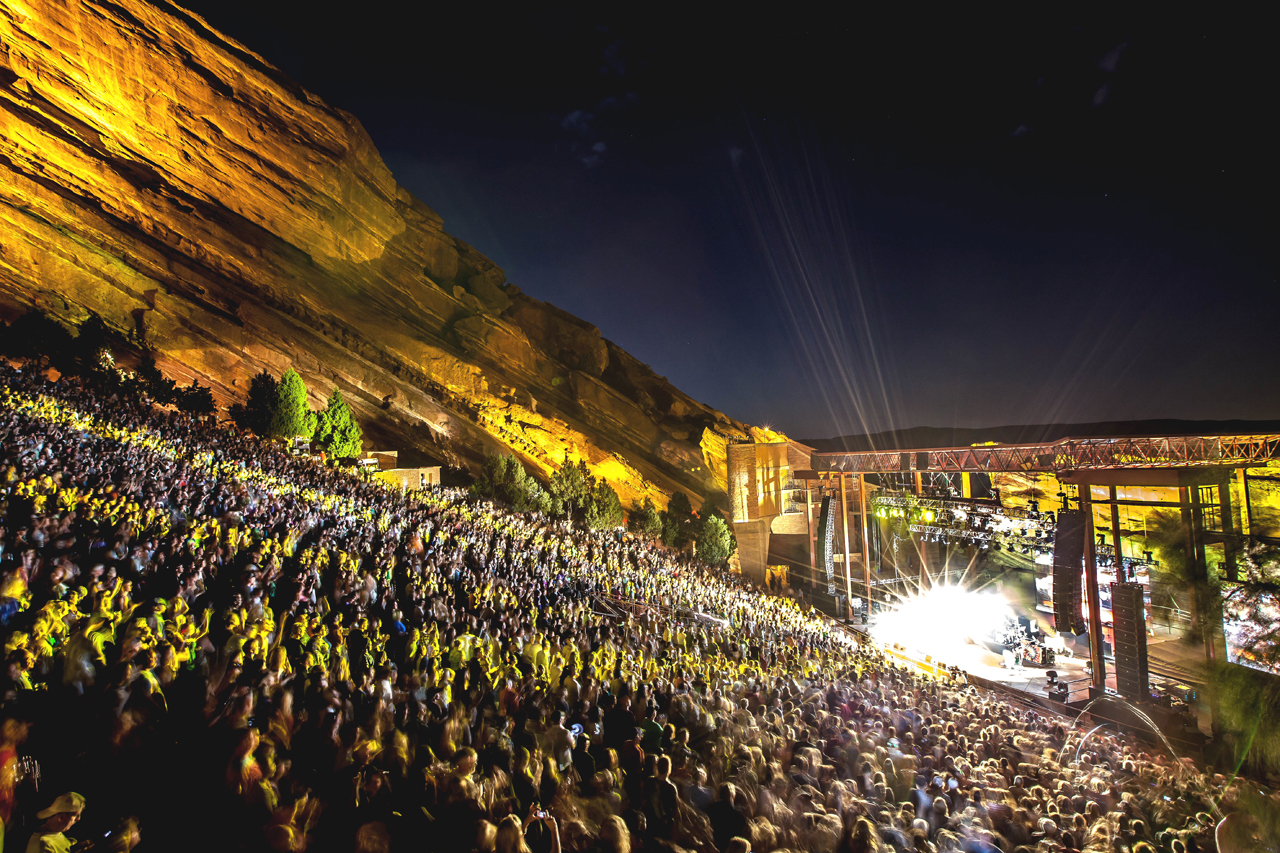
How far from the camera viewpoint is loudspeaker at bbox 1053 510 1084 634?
12.3 m

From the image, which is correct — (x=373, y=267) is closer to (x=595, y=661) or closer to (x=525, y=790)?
(x=595, y=661)

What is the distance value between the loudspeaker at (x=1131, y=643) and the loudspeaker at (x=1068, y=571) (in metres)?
0.71

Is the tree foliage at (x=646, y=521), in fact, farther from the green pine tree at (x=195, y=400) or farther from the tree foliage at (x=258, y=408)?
the green pine tree at (x=195, y=400)

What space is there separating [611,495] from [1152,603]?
2301cm

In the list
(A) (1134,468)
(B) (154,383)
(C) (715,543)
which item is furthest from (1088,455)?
(B) (154,383)

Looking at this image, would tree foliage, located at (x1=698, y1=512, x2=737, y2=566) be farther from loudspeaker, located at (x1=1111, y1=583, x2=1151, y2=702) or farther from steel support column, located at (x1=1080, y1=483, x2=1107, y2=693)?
loudspeaker, located at (x1=1111, y1=583, x2=1151, y2=702)

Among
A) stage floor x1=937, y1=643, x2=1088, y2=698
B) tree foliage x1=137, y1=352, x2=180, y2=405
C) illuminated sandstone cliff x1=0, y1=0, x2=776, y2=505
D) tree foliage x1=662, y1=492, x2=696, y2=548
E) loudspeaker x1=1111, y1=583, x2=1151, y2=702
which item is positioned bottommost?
stage floor x1=937, y1=643, x2=1088, y2=698

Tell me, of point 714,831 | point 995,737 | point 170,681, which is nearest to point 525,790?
point 714,831

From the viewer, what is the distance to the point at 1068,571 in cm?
1250

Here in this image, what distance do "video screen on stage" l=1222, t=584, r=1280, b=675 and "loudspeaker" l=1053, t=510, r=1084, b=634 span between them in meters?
2.59

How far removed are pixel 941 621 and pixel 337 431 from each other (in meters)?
29.3

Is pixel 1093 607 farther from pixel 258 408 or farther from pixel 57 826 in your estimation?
pixel 258 408

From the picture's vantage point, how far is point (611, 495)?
29797 millimetres

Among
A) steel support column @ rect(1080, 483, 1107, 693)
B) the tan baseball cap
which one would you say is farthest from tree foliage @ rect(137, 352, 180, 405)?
steel support column @ rect(1080, 483, 1107, 693)
